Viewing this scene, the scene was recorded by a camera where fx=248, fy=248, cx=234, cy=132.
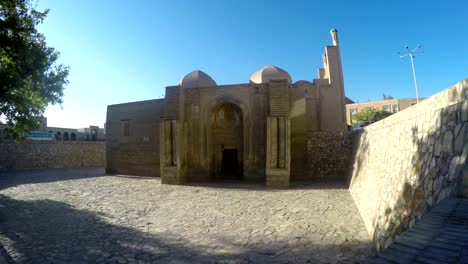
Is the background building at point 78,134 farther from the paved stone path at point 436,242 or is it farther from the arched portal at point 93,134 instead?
the paved stone path at point 436,242

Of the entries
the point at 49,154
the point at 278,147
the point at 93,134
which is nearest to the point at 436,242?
the point at 278,147

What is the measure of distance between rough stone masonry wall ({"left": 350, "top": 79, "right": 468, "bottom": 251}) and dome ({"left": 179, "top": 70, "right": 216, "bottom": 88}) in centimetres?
1445

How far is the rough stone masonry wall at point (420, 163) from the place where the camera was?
2.71 meters

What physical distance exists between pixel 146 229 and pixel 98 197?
4953 mm

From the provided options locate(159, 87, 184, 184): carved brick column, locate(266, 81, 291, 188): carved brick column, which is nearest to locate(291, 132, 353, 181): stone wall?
locate(266, 81, 291, 188): carved brick column

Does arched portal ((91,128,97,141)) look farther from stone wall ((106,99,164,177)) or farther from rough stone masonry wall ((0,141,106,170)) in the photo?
stone wall ((106,99,164,177))

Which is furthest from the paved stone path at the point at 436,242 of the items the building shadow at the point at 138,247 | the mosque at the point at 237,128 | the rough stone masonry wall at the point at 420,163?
the mosque at the point at 237,128

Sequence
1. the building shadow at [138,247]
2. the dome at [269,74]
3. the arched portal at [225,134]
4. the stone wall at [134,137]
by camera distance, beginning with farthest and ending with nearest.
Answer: the dome at [269,74] < the stone wall at [134,137] < the arched portal at [225,134] < the building shadow at [138,247]

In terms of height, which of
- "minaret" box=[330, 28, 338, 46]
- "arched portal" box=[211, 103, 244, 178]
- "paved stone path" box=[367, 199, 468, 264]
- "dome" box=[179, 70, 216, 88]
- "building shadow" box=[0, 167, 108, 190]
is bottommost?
"building shadow" box=[0, 167, 108, 190]

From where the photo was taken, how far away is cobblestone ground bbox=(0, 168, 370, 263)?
4480mm

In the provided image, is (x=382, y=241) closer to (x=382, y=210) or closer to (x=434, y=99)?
(x=382, y=210)

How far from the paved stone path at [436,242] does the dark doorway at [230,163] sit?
13025 mm

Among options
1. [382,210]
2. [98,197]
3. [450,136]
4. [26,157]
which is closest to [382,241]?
[382,210]

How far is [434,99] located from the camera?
11.4ft
